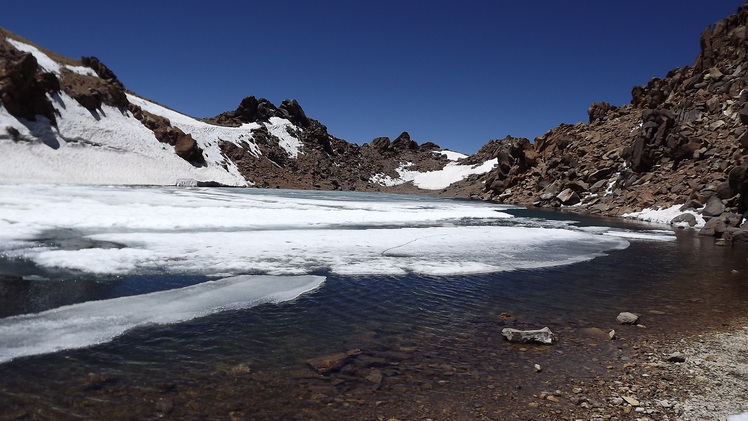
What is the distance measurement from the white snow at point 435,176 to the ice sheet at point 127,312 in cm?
10010

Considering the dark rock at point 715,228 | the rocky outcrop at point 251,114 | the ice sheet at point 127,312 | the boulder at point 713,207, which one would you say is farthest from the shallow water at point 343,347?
the rocky outcrop at point 251,114

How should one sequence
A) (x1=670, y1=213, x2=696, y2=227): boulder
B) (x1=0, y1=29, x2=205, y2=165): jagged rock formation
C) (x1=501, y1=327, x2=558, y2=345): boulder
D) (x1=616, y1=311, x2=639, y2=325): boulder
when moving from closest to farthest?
(x1=501, y1=327, x2=558, y2=345): boulder < (x1=616, y1=311, x2=639, y2=325): boulder < (x1=670, y1=213, x2=696, y2=227): boulder < (x1=0, y1=29, x2=205, y2=165): jagged rock formation

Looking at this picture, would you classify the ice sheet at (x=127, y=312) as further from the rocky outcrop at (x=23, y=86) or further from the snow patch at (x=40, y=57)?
the snow patch at (x=40, y=57)

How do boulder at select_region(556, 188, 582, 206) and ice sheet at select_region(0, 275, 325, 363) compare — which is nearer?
ice sheet at select_region(0, 275, 325, 363)

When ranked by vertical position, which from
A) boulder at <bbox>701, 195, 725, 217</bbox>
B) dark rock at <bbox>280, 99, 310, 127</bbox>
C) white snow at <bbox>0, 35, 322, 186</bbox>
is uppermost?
dark rock at <bbox>280, 99, 310, 127</bbox>

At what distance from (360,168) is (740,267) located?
10086cm

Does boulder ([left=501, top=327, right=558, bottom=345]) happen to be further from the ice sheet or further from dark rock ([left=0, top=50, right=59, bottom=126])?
dark rock ([left=0, top=50, right=59, bottom=126])

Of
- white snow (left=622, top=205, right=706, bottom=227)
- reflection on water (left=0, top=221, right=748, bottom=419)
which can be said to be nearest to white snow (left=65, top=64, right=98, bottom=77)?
reflection on water (left=0, top=221, right=748, bottom=419)

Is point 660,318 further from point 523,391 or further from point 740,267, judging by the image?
point 740,267

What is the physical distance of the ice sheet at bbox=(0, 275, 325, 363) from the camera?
18.6ft

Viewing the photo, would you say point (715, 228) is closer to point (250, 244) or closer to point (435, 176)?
point (250, 244)

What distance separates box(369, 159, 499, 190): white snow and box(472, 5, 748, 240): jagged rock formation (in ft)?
154

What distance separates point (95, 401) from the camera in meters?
4.25

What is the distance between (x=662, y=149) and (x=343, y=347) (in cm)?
4572
